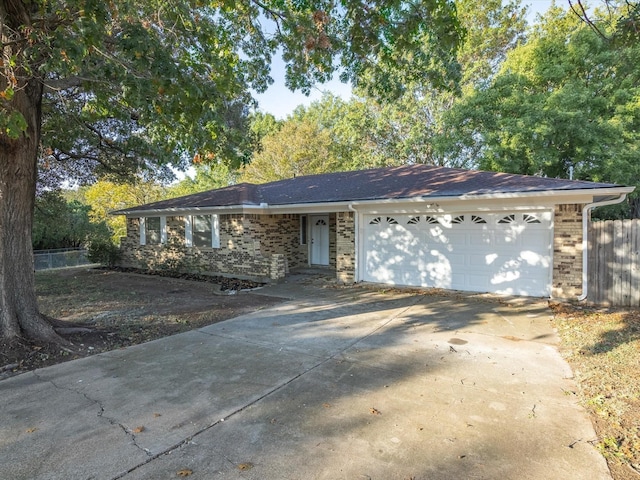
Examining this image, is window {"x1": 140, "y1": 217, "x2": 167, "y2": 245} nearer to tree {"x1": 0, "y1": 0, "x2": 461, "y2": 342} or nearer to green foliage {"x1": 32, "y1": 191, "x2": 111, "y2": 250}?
green foliage {"x1": 32, "y1": 191, "x2": 111, "y2": 250}

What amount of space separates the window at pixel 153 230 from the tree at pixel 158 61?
729 cm

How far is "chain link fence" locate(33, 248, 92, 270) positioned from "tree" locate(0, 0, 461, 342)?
1325cm

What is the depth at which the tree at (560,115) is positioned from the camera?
44.7ft

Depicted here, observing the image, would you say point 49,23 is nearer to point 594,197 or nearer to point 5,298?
point 5,298

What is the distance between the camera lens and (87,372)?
4.56 metres

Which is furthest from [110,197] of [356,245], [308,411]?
[308,411]

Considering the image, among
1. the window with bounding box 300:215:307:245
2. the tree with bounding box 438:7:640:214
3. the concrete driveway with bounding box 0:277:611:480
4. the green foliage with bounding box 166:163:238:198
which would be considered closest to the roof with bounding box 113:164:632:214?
the window with bounding box 300:215:307:245

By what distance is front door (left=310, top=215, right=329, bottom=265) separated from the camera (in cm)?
1366

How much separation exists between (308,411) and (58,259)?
762 inches

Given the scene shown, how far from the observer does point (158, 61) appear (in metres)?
4.95

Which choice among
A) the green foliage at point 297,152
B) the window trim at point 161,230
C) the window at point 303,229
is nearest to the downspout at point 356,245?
the window at point 303,229

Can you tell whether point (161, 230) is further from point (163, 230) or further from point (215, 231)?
point (215, 231)

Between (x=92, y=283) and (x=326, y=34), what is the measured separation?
424 inches

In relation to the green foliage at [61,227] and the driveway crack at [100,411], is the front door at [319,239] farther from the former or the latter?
the green foliage at [61,227]
